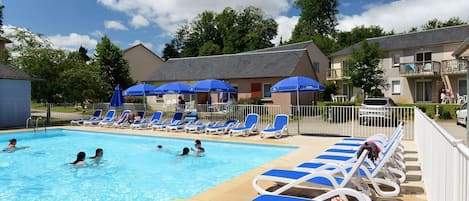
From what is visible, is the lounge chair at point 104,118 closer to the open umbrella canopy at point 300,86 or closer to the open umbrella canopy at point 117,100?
the open umbrella canopy at point 117,100

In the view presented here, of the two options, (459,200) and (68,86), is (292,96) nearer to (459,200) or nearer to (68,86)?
(68,86)

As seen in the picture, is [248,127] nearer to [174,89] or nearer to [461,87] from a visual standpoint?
[174,89]

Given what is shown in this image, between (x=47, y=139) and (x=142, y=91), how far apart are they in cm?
575

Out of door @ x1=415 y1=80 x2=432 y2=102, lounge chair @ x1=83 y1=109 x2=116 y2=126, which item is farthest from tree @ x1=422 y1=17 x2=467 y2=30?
lounge chair @ x1=83 y1=109 x2=116 y2=126

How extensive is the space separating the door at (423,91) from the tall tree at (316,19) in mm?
31492

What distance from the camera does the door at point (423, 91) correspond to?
3149cm

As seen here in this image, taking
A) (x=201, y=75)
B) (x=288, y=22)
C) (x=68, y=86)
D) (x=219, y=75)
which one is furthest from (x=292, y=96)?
(x=288, y=22)

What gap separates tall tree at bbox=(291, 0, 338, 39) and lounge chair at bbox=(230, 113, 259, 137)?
48.9 m

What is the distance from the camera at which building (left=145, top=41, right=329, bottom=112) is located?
91.9ft

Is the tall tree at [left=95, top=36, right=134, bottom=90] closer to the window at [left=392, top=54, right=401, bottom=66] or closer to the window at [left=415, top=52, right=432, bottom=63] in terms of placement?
the window at [left=392, top=54, right=401, bottom=66]

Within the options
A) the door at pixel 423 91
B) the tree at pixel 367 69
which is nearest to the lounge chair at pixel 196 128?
the tree at pixel 367 69

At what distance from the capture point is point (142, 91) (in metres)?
20.5

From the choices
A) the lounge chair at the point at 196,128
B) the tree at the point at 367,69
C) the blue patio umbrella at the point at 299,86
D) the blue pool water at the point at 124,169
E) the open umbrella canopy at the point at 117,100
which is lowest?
the blue pool water at the point at 124,169

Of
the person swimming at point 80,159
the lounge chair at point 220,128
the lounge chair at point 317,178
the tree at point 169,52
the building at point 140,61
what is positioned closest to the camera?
the lounge chair at point 317,178
